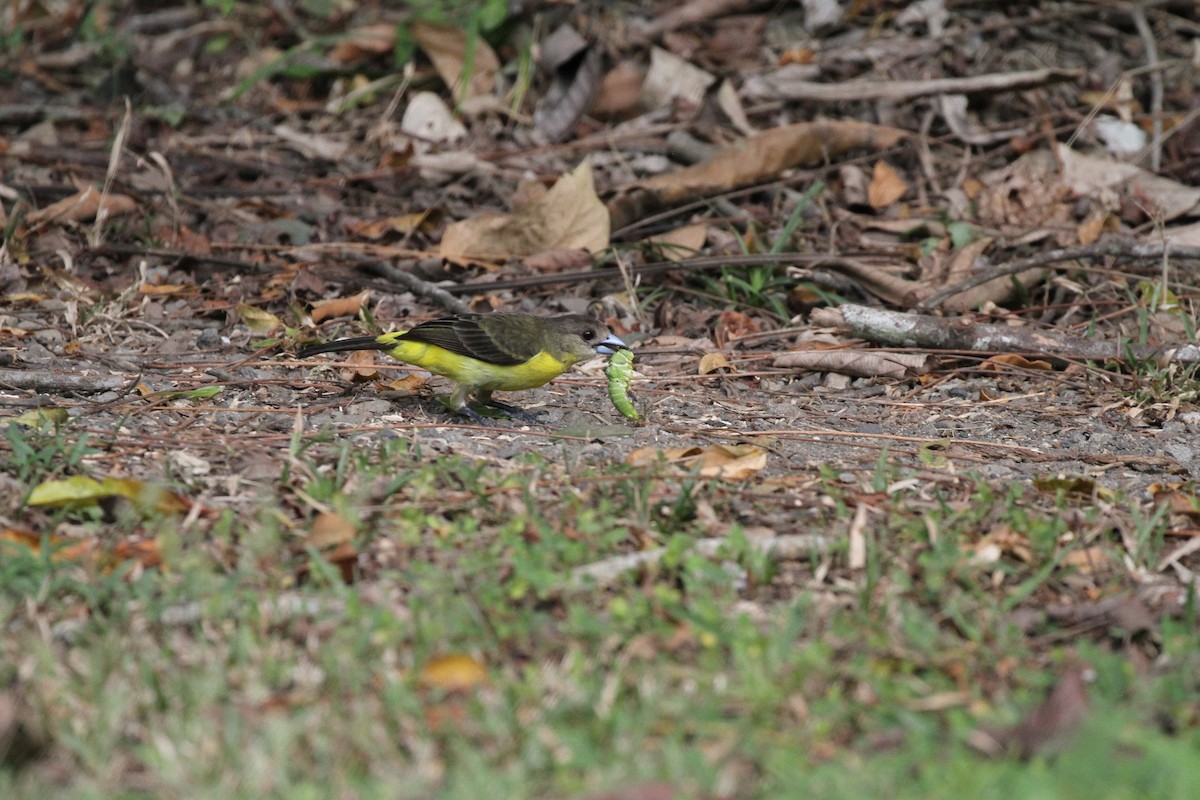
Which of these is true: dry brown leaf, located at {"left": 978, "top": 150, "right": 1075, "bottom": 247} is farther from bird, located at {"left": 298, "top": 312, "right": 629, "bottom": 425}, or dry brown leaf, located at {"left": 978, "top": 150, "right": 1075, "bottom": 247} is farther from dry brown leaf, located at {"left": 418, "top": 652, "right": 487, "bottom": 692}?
dry brown leaf, located at {"left": 418, "top": 652, "right": 487, "bottom": 692}

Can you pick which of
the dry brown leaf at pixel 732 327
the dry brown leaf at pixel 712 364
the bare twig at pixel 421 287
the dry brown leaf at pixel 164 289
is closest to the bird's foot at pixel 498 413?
the dry brown leaf at pixel 712 364

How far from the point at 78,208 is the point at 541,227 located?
2.86 metres

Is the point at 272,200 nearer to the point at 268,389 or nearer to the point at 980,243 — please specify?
the point at 268,389

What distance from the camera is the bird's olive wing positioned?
6.02 meters

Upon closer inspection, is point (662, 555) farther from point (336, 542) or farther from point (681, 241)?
point (681, 241)

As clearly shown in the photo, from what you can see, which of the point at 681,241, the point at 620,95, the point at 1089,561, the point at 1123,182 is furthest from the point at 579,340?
the point at 1123,182

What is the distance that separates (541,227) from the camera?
328 inches

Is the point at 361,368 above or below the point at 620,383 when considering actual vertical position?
below

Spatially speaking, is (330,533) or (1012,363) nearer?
(330,533)

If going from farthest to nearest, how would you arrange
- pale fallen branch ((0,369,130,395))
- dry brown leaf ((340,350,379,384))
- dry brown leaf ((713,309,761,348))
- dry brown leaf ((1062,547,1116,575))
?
dry brown leaf ((713,309,761,348)), dry brown leaf ((340,350,379,384)), pale fallen branch ((0,369,130,395)), dry brown leaf ((1062,547,1116,575))

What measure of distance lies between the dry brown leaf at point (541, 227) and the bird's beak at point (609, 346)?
6.55 feet

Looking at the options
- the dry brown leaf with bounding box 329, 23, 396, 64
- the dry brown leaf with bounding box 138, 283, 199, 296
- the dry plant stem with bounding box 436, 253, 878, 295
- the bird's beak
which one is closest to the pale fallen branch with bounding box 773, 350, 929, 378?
the dry plant stem with bounding box 436, 253, 878, 295

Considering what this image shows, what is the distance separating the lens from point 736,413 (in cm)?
619

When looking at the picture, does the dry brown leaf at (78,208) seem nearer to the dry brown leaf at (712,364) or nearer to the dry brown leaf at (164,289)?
the dry brown leaf at (164,289)
